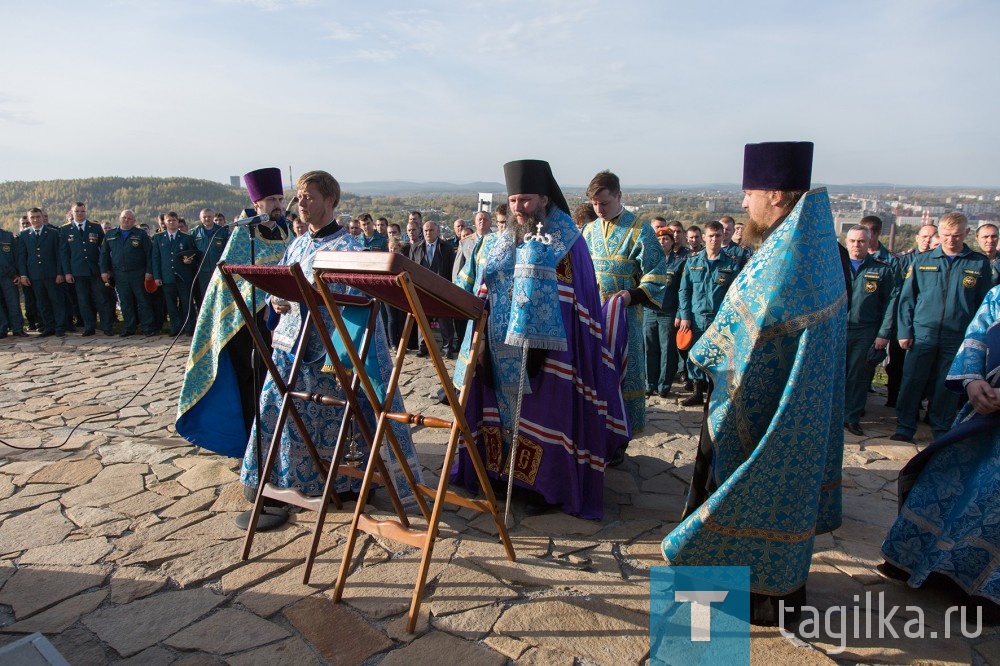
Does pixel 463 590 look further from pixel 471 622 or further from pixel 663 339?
pixel 663 339

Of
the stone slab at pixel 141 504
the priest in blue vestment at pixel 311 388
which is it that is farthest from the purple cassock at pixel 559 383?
the stone slab at pixel 141 504

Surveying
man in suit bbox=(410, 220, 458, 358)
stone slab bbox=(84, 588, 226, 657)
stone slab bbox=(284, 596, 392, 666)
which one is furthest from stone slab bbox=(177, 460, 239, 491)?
man in suit bbox=(410, 220, 458, 358)

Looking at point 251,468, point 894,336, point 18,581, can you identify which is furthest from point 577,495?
point 894,336

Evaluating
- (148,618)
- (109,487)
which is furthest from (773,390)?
(109,487)

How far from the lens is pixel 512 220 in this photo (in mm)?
4336

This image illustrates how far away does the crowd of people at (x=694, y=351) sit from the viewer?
288 centimetres

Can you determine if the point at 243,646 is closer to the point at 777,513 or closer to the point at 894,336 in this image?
the point at 777,513

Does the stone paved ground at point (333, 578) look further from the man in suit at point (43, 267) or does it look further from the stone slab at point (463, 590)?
the man in suit at point (43, 267)

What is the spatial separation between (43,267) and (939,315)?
46.5 feet

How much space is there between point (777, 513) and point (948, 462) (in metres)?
1.24

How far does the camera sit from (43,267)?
1198cm

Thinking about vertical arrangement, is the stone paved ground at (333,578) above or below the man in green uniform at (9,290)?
below

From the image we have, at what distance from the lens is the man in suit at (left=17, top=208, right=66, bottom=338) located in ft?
39.3

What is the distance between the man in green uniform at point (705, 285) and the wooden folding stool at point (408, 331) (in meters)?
4.51
